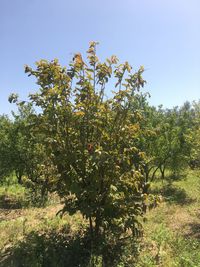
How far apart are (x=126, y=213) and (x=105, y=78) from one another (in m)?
2.78

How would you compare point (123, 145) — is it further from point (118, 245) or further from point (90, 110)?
point (118, 245)

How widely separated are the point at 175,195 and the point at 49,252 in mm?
12658

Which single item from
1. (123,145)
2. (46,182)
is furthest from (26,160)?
(123,145)

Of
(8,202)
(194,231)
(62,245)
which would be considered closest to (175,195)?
(194,231)

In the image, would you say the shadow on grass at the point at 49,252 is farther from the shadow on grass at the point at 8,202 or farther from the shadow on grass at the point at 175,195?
the shadow on grass at the point at 175,195

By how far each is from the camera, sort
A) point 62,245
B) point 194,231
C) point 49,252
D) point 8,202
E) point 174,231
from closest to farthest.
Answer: point 49,252, point 62,245, point 174,231, point 194,231, point 8,202

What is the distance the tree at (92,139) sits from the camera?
5602mm

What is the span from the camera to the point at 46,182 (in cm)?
644

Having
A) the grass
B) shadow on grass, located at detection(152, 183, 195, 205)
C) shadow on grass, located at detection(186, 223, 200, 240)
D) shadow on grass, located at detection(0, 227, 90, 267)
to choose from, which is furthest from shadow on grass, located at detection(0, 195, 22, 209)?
shadow on grass, located at detection(0, 227, 90, 267)

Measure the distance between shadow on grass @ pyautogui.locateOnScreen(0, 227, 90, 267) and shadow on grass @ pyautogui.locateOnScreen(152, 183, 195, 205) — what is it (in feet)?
29.6

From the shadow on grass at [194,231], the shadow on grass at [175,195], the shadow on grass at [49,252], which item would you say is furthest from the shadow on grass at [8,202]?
the shadow on grass at [49,252]

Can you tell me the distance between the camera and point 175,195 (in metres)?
17.0

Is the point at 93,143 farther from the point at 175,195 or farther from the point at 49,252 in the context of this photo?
the point at 175,195

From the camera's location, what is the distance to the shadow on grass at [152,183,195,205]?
1506 cm
